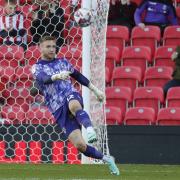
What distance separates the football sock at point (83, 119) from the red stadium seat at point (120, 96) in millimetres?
3936

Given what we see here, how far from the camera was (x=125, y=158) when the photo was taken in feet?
39.3

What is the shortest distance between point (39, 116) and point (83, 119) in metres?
3.31

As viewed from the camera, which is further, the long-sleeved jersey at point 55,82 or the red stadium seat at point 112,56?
the red stadium seat at point 112,56

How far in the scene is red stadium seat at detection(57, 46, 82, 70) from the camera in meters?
12.5

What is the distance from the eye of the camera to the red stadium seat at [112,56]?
45.8ft

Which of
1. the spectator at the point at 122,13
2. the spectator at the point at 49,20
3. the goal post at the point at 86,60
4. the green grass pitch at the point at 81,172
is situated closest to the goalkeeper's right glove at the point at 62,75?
the green grass pitch at the point at 81,172

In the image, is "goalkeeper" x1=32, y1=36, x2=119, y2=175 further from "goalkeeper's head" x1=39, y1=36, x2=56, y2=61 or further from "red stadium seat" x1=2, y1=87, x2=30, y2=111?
"red stadium seat" x1=2, y1=87, x2=30, y2=111

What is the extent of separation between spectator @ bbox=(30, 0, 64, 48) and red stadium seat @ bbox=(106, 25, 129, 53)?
1547 millimetres

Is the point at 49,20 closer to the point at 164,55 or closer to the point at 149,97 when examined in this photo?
the point at 149,97

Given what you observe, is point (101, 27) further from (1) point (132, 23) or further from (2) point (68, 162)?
(1) point (132, 23)

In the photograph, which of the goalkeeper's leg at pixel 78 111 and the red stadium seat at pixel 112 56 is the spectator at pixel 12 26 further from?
the goalkeeper's leg at pixel 78 111

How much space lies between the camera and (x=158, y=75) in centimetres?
1338

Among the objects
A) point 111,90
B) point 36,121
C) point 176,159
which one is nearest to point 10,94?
point 36,121

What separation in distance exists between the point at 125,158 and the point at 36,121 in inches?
54.5
